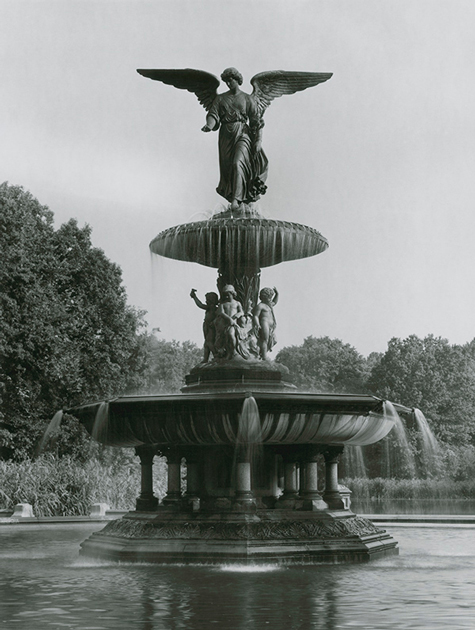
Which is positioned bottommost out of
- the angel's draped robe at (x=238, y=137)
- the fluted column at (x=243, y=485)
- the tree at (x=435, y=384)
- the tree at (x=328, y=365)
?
the fluted column at (x=243, y=485)

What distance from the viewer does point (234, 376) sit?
1327 centimetres

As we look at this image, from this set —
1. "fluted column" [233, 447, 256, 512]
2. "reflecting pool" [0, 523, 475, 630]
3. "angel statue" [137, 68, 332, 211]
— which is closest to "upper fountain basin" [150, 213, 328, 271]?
"angel statue" [137, 68, 332, 211]

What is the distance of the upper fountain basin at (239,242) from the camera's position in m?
13.5

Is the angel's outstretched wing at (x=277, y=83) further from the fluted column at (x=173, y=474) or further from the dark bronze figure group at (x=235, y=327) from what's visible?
the fluted column at (x=173, y=474)

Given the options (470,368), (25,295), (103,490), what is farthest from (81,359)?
(470,368)

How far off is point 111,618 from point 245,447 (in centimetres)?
522

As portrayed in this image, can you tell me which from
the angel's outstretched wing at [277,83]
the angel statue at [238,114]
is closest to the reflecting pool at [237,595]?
the angel statue at [238,114]

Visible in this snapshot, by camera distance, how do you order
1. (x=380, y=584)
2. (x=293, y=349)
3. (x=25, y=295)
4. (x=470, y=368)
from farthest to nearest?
(x=293, y=349), (x=470, y=368), (x=25, y=295), (x=380, y=584)

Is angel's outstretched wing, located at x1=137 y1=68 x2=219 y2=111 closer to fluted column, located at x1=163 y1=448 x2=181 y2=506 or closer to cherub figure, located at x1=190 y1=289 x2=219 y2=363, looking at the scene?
cherub figure, located at x1=190 y1=289 x2=219 y2=363

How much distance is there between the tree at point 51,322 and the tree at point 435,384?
1065 inches

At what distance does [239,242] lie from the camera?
13.6 m

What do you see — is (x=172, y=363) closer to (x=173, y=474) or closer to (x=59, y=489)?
(x=59, y=489)

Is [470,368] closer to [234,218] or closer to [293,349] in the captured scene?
[293,349]

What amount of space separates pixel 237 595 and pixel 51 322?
79.8 feet
